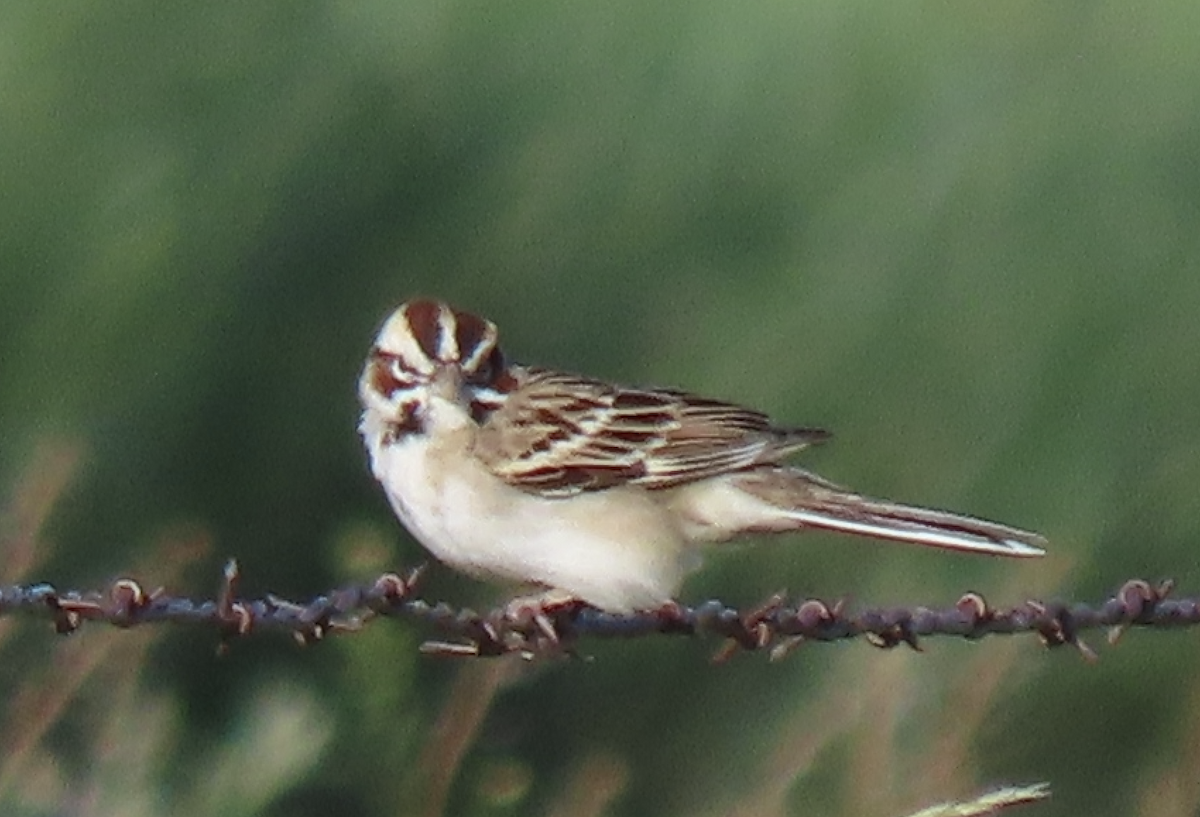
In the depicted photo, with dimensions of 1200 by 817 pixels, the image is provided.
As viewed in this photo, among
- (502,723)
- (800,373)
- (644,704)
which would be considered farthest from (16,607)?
(800,373)

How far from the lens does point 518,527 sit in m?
3.83

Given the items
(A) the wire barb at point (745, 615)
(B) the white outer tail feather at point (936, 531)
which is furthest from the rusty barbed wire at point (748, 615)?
(B) the white outer tail feather at point (936, 531)

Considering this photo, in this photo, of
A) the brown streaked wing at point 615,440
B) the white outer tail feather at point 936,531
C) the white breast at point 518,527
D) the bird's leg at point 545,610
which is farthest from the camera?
the brown streaked wing at point 615,440

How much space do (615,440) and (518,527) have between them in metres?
0.27

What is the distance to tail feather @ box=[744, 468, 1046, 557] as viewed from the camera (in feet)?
11.2

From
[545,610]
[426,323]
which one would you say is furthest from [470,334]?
[545,610]

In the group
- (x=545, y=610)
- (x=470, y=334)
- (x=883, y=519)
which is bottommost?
(x=545, y=610)

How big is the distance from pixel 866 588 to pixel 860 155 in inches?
→ 53.6

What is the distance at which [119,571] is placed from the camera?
19.8 ft

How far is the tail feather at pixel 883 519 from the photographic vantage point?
3.42 meters

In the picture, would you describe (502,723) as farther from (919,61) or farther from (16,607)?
(16,607)

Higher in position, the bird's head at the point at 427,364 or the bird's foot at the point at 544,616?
the bird's head at the point at 427,364

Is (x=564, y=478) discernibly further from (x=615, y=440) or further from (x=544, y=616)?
(x=544, y=616)

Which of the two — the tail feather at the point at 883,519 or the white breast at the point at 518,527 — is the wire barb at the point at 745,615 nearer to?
the tail feather at the point at 883,519
